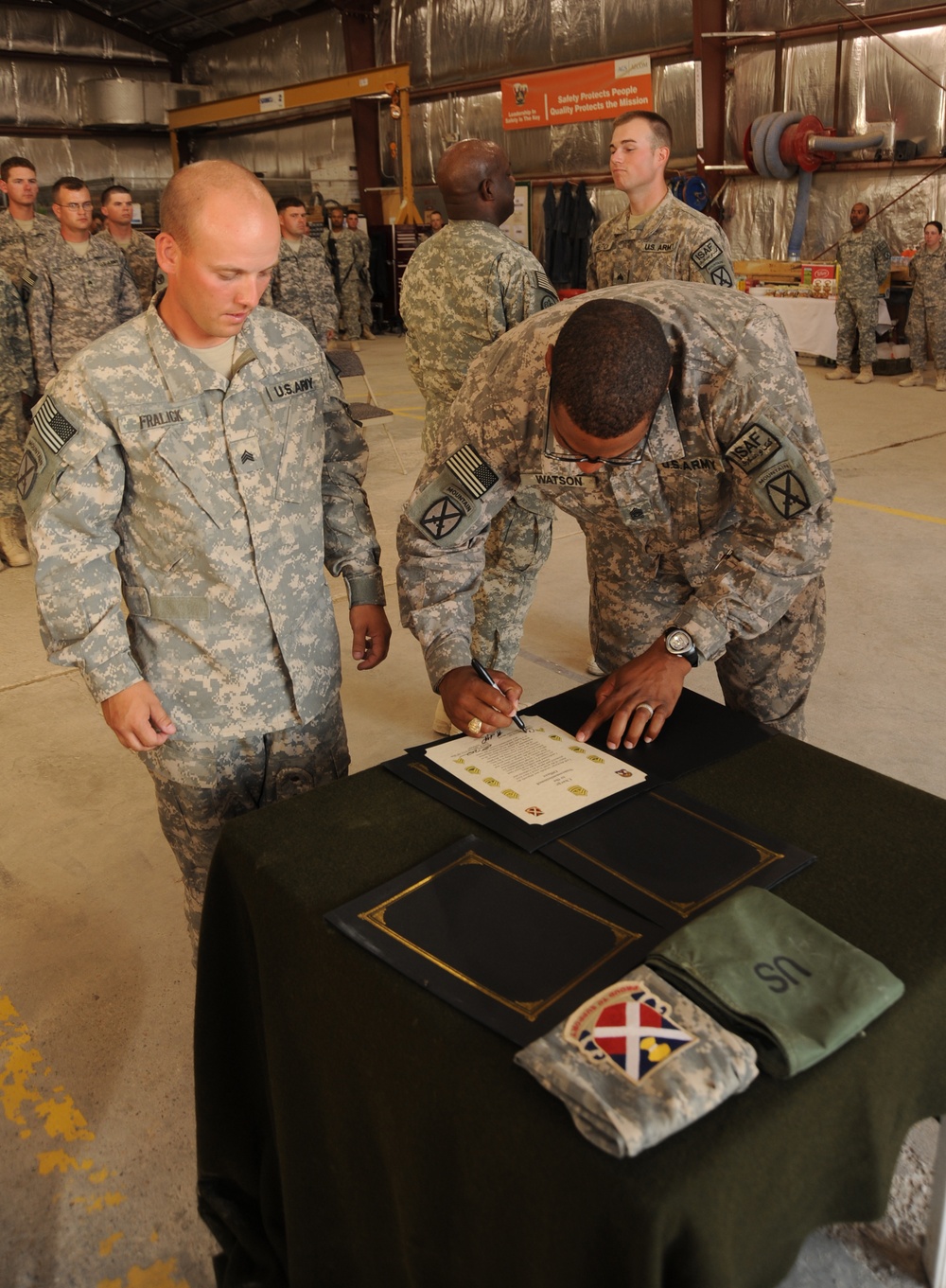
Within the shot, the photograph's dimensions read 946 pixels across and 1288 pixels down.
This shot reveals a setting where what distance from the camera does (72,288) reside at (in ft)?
17.3

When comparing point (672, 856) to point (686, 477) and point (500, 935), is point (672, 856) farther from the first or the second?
point (686, 477)

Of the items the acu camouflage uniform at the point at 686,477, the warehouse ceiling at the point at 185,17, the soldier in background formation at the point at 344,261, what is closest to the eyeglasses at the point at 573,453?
the acu camouflage uniform at the point at 686,477

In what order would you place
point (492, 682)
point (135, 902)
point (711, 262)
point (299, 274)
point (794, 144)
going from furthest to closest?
1. point (794, 144)
2. point (299, 274)
3. point (711, 262)
4. point (135, 902)
5. point (492, 682)

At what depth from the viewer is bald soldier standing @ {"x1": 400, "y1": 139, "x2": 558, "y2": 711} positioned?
9.53ft

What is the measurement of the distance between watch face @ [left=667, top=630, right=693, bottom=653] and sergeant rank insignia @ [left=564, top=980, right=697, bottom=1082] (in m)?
0.77

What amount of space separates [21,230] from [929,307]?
718 cm

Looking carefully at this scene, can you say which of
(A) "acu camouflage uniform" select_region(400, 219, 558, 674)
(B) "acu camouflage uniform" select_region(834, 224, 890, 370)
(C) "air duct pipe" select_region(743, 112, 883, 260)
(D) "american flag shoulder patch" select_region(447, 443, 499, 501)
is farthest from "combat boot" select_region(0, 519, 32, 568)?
(C) "air duct pipe" select_region(743, 112, 883, 260)

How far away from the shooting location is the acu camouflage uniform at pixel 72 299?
5090 mm

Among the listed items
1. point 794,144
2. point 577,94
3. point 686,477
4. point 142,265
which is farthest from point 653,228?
point 577,94

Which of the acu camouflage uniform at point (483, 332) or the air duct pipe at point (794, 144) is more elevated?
the air duct pipe at point (794, 144)

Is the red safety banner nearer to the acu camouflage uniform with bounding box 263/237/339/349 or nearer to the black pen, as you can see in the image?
the acu camouflage uniform with bounding box 263/237/339/349

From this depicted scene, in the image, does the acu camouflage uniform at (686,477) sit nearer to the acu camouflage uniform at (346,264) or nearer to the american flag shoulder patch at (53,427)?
the american flag shoulder patch at (53,427)

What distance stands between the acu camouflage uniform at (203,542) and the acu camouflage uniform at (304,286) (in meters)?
6.37

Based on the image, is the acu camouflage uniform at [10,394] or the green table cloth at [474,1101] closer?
the green table cloth at [474,1101]
